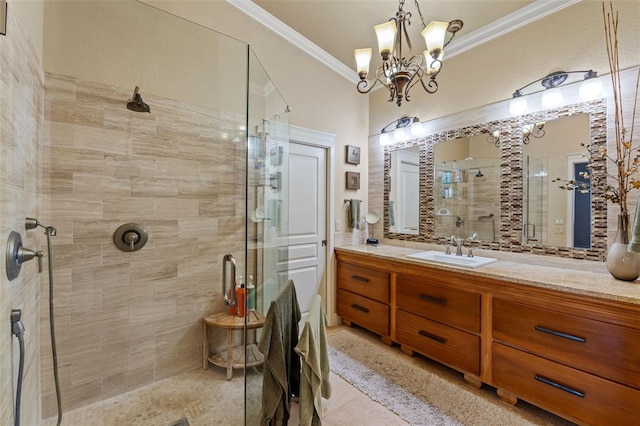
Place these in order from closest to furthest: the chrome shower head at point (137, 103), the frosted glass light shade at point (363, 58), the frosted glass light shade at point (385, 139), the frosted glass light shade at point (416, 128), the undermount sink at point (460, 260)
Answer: the frosted glass light shade at point (363, 58)
the chrome shower head at point (137, 103)
the undermount sink at point (460, 260)
the frosted glass light shade at point (416, 128)
the frosted glass light shade at point (385, 139)

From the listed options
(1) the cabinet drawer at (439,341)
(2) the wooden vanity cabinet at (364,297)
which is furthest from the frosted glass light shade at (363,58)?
(1) the cabinet drawer at (439,341)

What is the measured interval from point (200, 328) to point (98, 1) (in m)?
2.33

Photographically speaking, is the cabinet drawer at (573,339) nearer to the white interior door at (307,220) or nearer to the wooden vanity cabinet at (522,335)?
the wooden vanity cabinet at (522,335)

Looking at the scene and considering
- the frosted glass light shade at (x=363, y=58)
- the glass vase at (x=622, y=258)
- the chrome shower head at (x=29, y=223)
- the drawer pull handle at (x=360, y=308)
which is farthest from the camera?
the drawer pull handle at (x=360, y=308)

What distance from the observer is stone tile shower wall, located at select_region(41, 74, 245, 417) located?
5.35ft

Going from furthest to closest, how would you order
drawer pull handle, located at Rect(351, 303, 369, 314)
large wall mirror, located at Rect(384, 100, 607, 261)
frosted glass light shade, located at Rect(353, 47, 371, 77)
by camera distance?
drawer pull handle, located at Rect(351, 303, 369, 314), large wall mirror, located at Rect(384, 100, 607, 261), frosted glass light shade, located at Rect(353, 47, 371, 77)

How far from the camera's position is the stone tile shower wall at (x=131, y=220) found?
1.63 meters

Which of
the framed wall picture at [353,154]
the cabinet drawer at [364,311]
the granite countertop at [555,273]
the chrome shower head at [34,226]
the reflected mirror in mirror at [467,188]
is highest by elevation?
the framed wall picture at [353,154]

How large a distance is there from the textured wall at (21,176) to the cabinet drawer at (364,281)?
2.38 meters

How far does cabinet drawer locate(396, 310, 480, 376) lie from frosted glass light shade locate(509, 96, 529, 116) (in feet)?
6.01

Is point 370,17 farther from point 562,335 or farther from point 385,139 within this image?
point 562,335

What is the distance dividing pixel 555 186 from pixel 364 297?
1883mm

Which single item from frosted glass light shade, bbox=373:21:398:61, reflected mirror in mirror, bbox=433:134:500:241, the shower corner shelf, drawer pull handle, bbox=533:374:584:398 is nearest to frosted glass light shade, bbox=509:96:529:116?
reflected mirror in mirror, bbox=433:134:500:241

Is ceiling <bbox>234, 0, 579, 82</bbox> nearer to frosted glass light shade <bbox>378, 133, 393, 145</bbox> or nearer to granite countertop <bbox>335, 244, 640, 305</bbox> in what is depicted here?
frosted glass light shade <bbox>378, 133, 393, 145</bbox>
